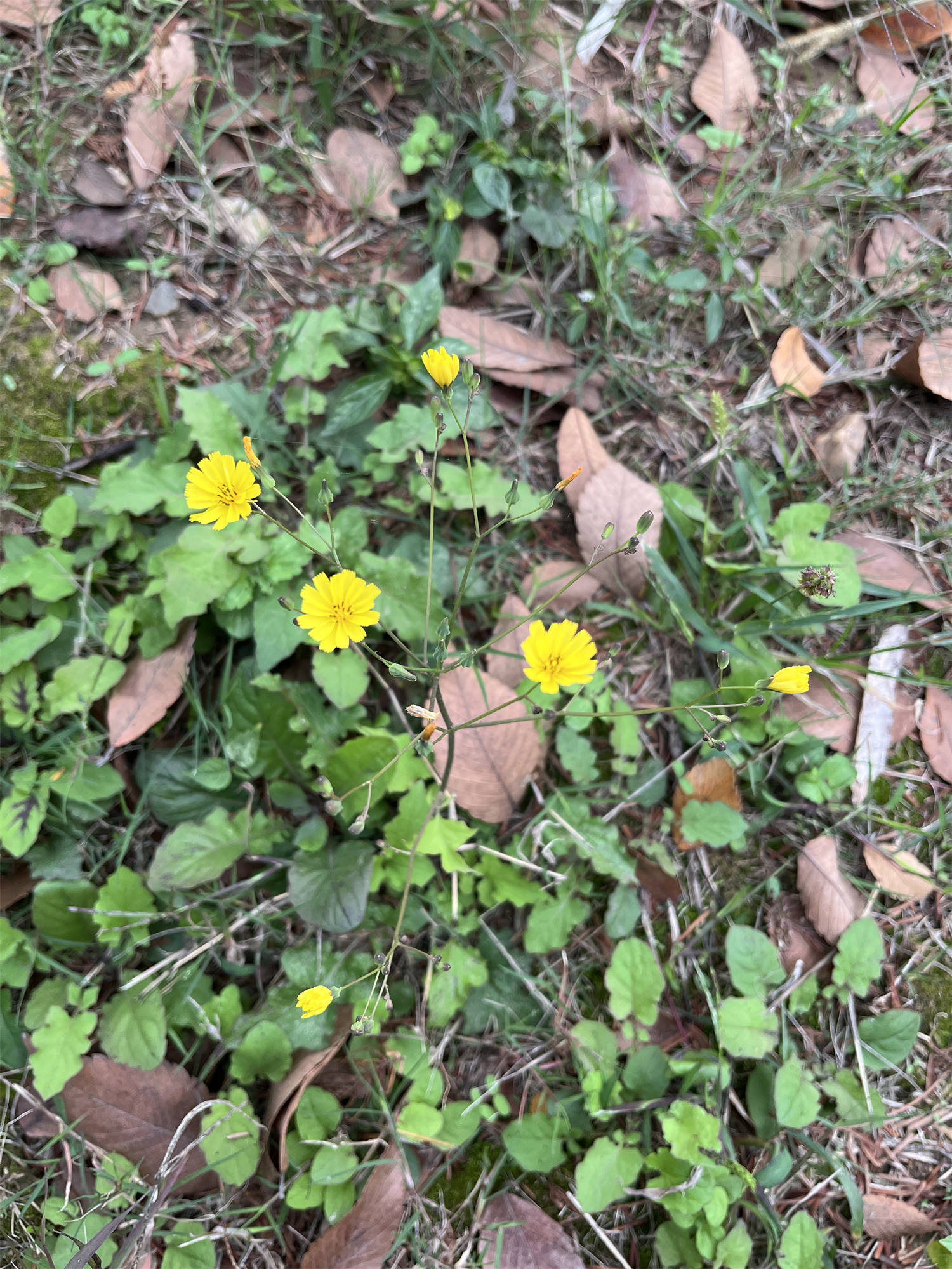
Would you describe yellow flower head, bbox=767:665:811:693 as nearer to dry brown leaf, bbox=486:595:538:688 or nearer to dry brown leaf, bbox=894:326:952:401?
dry brown leaf, bbox=486:595:538:688

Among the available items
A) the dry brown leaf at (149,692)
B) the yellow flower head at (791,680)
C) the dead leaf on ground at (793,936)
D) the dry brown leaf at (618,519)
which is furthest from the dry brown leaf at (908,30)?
the dry brown leaf at (149,692)

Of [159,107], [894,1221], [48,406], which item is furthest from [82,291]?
[894,1221]

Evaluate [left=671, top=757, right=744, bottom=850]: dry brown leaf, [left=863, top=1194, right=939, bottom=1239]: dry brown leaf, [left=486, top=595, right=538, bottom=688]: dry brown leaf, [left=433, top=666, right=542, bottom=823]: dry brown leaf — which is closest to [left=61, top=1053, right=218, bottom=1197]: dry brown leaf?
[left=433, top=666, right=542, bottom=823]: dry brown leaf

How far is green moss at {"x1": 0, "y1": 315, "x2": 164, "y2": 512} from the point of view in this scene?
253 centimetres

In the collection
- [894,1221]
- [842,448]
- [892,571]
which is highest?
[842,448]

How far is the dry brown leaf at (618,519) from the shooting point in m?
2.50

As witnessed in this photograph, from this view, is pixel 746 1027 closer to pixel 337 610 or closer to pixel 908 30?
pixel 337 610

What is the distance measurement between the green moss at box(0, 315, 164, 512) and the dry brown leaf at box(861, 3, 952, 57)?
2.98 meters

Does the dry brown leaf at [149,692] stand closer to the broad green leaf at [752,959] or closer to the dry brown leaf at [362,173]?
the dry brown leaf at [362,173]

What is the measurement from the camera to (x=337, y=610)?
1.55 metres

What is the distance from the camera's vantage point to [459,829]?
2068 millimetres

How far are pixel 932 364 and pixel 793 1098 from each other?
2365mm

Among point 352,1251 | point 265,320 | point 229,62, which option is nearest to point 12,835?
point 352,1251

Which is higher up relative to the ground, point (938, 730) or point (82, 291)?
point (82, 291)
